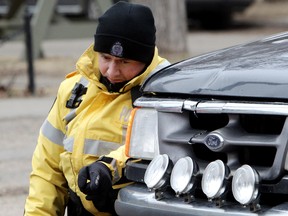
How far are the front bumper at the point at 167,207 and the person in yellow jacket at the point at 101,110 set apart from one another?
0.28 meters

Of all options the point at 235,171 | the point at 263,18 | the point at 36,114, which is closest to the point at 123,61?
the point at 235,171

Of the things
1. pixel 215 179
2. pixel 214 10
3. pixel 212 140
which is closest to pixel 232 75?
pixel 212 140

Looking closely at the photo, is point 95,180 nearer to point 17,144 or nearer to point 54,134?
point 54,134

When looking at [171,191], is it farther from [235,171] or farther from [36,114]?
[36,114]

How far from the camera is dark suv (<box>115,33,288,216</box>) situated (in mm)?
3291

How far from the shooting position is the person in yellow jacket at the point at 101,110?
4090 millimetres

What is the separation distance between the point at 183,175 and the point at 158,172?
4.5 inches

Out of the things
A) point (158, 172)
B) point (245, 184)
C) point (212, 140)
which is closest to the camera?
point (245, 184)

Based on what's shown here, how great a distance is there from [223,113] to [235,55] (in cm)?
50

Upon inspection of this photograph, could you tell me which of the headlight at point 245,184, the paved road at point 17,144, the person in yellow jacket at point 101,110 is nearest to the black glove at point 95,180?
the person in yellow jacket at point 101,110

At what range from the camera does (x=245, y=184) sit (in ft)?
10.8

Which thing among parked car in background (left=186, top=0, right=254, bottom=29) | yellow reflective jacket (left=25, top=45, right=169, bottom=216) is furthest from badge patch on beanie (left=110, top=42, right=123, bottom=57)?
parked car in background (left=186, top=0, right=254, bottom=29)

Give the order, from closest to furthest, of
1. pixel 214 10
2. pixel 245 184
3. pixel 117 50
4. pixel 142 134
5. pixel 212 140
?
pixel 245 184
pixel 212 140
pixel 142 134
pixel 117 50
pixel 214 10

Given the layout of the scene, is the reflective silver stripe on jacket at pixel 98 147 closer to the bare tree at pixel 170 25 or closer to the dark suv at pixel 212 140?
the dark suv at pixel 212 140
